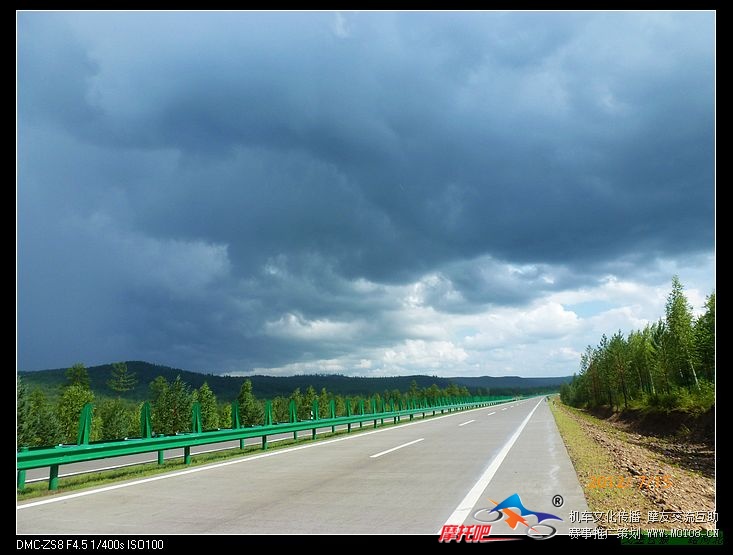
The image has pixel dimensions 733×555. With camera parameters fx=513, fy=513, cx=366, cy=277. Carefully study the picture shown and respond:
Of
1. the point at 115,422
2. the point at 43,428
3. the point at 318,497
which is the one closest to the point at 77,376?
the point at 115,422

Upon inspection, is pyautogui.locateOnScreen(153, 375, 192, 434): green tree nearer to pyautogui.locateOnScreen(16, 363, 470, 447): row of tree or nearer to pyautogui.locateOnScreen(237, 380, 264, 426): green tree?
pyautogui.locateOnScreen(16, 363, 470, 447): row of tree

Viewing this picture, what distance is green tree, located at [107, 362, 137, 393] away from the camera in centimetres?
12306

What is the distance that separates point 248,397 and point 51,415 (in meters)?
42.5

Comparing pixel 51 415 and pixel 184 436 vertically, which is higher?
pixel 184 436

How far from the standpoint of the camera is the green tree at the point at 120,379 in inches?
4845

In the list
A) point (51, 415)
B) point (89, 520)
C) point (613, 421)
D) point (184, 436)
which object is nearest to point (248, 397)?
point (51, 415)

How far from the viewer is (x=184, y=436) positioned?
43.8 feet

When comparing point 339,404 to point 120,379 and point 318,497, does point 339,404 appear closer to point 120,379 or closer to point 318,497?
point 120,379

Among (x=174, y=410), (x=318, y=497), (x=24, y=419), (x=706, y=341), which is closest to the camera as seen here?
(x=318, y=497)

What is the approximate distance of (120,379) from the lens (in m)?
125

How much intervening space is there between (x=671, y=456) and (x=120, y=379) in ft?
413

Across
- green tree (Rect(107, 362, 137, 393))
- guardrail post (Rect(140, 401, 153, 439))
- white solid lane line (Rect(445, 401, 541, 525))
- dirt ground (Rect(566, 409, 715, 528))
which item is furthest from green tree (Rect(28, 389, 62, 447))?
white solid lane line (Rect(445, 401, 541, 525))

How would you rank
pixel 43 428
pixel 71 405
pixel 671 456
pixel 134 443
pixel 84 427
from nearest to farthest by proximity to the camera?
→ pixel 84 427 < pixel 134 443 < pixel 671 456 < pixel 43 428 < pixel 71 405
